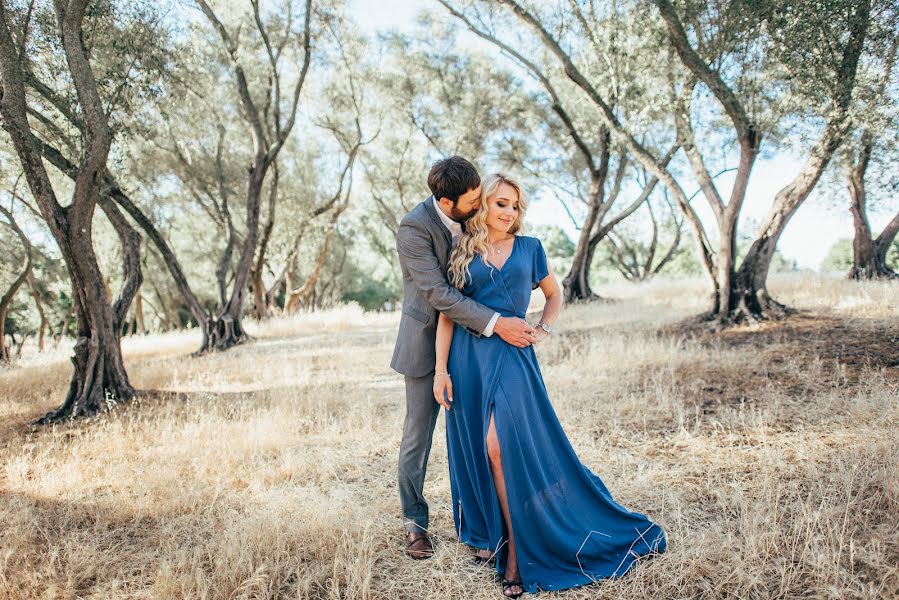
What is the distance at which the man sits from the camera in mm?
3117

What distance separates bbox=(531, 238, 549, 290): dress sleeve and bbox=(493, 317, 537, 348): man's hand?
38cm

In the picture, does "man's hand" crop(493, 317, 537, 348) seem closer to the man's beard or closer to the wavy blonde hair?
the wavy blonde hair

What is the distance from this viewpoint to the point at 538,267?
342cm

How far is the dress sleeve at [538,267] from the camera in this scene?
3416 millimetres

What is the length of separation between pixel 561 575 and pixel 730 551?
1007 mm

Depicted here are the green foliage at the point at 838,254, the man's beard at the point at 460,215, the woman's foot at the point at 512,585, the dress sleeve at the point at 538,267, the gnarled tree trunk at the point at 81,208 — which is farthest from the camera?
the green foliage at the point at 838,254

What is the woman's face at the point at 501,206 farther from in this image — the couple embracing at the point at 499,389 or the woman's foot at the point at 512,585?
the woman's foot at the point at 512,585

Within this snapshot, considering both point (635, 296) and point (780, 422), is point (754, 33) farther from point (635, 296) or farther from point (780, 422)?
point (635, 296)

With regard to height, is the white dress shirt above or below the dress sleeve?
above

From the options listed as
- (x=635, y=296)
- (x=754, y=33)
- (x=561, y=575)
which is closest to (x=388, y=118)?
(x=635, y=296)

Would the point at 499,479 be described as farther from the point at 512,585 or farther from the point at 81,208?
the point at 81,208

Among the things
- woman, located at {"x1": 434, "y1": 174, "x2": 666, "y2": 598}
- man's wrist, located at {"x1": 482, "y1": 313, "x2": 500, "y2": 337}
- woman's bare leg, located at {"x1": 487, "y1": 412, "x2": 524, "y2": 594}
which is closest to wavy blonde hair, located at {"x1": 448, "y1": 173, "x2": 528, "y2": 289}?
woman, located at {"x1": 434, "y1": 174, "x2": 666, "y2": 598}

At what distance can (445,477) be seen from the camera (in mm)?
4773

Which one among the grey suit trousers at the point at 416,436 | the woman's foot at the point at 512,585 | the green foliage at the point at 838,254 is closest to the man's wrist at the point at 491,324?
the grey suit trousers at the point at 416,436
